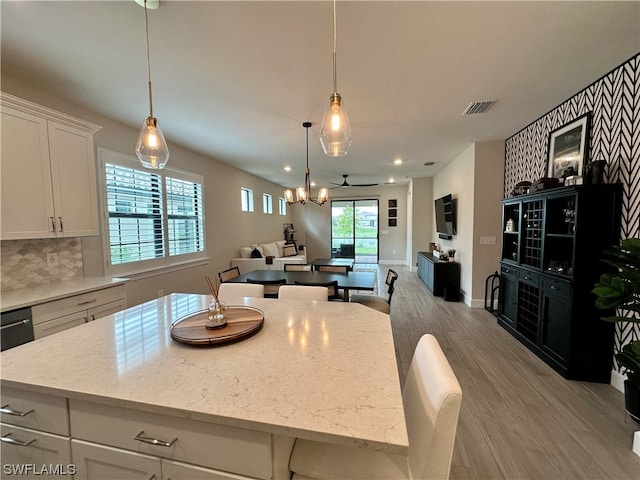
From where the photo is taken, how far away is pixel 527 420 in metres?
1.99

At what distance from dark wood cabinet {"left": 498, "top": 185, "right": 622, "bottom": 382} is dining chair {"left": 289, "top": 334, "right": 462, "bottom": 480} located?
2346mm

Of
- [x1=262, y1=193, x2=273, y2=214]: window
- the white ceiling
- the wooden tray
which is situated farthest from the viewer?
[x1=262, y1=193, x2=273, y2=214]: window

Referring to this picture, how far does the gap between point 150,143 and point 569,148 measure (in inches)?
163

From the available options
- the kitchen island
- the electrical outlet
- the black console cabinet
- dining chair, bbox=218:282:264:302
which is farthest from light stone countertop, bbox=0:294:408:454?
the black console cabinet

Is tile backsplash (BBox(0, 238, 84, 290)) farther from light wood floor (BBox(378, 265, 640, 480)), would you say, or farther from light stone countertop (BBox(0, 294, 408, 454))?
light wood floor (BBox(378, 265, 640, 480))

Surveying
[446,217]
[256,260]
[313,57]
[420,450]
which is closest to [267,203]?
[256,260]

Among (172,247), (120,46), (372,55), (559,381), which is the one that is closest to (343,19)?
(372,55)

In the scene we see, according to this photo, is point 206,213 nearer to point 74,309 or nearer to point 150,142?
point 74,309

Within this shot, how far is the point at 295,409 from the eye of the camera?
0.82 meters

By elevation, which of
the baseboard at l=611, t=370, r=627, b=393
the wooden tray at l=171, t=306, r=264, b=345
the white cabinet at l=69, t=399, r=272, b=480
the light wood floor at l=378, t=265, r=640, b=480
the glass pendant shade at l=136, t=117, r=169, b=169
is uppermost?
the glass pendant shade at l=136, t=117, r=169, b=169

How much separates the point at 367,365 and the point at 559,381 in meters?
2.61

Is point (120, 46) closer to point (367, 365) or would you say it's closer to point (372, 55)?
point (372, 55)

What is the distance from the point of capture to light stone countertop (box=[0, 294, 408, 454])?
0.78 meters

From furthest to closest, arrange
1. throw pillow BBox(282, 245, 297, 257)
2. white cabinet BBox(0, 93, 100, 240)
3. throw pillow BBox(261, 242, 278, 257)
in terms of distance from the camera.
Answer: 1. throw pillow BBox(282, 245, 297, 257)
2. throw pillow BBox(261, 242, 278, 257)
3. white cabinet BBox(0, 93, 100, 240)
